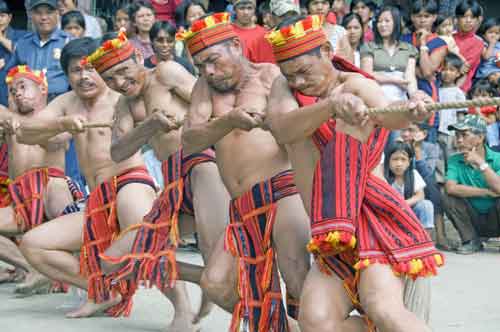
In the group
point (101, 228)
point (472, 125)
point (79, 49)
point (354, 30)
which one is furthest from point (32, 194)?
point (472, 125)

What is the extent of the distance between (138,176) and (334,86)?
6.06 feet

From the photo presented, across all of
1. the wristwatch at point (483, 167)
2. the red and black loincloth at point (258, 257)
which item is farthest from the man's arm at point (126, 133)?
the wristwatch at point (483, 167)

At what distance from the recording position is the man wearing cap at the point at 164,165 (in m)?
4.79

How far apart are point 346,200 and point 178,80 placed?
1.83 m

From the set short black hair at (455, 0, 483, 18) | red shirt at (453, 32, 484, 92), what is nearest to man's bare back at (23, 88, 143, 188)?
red shirt at (453, 32, 484, 92)

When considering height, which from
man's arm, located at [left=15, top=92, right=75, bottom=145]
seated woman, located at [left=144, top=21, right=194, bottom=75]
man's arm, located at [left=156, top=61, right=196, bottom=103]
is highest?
seated woman, located at [left=144, top=21, right=194, bottom=75]

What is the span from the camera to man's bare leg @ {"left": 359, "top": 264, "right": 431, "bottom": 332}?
11.2 feet

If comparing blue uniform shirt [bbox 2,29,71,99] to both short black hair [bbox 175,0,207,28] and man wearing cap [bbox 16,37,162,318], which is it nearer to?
short black hair [bbox 175,0,207,28]

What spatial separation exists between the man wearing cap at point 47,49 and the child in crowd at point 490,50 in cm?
380

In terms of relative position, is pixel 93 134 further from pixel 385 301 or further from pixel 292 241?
pixel 385 301

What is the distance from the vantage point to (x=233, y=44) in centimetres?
450

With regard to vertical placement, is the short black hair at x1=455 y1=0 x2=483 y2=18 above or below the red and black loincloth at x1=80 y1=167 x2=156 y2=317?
above

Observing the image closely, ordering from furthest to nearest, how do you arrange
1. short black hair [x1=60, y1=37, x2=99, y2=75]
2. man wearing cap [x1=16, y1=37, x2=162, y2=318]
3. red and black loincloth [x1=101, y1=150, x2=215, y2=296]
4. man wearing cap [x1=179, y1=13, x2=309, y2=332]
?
short black hair [x1=60, y1=37, x2=99, y2=75] → man wearing cap [x1=16, y1=37, x2=162, y2=318] → red and black loincloth [x1=101, y1=150, x2=215, y2=296] → man wearing cap [x1=179, y1=13, x2=309, y2=332]

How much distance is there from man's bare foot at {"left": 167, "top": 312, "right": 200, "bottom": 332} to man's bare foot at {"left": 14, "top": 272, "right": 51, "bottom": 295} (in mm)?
1523
